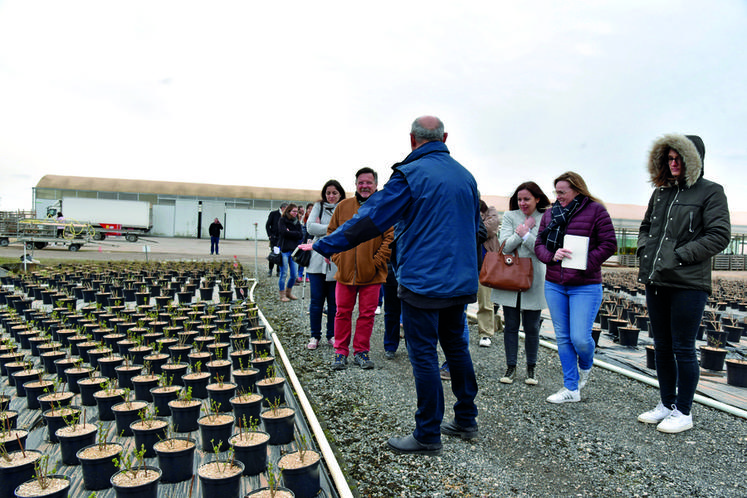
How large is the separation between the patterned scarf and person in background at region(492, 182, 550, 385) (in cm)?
29

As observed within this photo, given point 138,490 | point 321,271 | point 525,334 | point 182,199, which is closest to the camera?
point 138,490

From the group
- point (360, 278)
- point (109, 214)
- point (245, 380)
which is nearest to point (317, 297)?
point (360, 278)

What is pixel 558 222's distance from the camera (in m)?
3.33

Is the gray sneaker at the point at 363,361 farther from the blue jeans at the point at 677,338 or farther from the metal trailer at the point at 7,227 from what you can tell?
the metal trailer at the point at 7,227

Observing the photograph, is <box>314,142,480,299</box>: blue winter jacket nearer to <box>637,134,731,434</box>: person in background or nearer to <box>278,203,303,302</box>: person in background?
<box>637,134,731,434</box>: person in background

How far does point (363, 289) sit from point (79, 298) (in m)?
5.46

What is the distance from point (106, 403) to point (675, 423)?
3281 mm

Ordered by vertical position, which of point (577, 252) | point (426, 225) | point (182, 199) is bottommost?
point (577, 252)

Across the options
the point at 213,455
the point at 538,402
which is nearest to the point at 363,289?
the point at 538,402

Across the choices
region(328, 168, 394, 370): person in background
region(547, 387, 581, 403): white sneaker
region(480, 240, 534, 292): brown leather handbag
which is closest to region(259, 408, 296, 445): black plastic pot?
region(328, 168, 394, 370): person in background

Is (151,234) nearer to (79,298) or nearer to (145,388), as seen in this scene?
(79,298)

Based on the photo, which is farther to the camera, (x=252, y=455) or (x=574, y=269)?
(x=574, y=269)

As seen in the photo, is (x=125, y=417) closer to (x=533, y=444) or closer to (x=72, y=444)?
(x=72, y=444)

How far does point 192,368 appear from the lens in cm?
343
